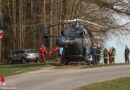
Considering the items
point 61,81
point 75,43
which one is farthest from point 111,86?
point 75,43

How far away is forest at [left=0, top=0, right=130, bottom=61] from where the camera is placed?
35.7 m

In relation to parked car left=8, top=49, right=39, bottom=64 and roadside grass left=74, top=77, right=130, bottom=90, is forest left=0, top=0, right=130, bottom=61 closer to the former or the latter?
parked car left=8, top=49, right=39, bottom=64

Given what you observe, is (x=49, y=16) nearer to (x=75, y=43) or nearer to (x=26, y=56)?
(x=26, y=56)

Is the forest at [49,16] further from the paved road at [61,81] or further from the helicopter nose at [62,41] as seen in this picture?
the paved road at [61,81]

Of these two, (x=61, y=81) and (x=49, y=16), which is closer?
(x=61, y=81)

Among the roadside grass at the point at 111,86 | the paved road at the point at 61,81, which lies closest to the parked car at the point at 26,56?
the paved road at the point at 61,81

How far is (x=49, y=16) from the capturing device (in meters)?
37.8

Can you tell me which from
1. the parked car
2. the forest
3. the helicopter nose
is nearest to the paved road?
the helicopter nose

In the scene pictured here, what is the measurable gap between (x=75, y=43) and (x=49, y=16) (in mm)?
15255

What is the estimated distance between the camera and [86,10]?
37406 millimetres

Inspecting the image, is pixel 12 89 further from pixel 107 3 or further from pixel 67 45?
pixel 107 3

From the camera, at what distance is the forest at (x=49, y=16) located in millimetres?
35688

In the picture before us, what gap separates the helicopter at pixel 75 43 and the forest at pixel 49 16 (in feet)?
34.4

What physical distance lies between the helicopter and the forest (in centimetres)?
1050
